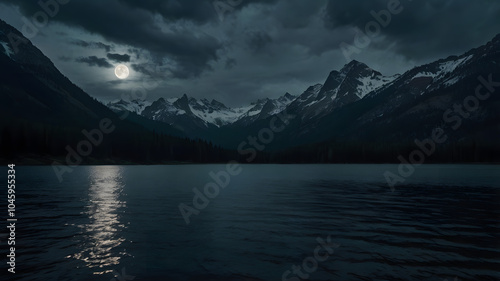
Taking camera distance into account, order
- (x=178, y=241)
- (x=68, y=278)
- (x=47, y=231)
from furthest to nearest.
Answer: (x=47, y=231) → (x=178, y=241) → (x=68, y=278)

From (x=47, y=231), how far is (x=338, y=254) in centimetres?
2164

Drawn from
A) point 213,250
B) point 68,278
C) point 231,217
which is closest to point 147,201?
point 231,217

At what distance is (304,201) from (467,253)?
26.6m

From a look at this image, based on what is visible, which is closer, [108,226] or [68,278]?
[68,278]

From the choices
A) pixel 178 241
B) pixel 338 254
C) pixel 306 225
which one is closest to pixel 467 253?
pixel 338 254

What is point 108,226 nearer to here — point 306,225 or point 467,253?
point 306,225

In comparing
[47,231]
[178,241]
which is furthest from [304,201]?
[47,231]

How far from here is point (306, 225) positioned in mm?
28594

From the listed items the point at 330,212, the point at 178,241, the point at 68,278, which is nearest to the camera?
the point at 68,278

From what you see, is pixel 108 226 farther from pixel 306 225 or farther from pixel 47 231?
pixel 306 225

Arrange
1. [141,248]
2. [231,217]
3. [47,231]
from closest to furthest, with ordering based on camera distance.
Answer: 1. [141,248]
2. [47,231]
3. [231,217]

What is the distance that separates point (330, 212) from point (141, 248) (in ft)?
72.2

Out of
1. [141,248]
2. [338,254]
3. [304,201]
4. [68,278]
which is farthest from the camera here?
[304,201]

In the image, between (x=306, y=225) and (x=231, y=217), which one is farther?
(x=231, y=217)
